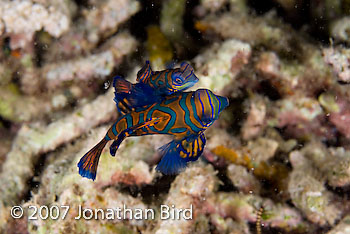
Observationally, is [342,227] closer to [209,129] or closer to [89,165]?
[209,129]

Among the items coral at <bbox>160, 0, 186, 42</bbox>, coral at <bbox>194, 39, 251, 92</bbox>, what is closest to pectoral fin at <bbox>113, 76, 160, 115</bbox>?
coral at <bbox>194, 39, 251, 92</bbox>

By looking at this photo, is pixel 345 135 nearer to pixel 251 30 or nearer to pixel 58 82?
pixel 251 30

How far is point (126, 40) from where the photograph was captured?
215 inches

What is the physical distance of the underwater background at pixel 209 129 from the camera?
399 centimetres

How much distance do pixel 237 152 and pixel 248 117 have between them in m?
0.63

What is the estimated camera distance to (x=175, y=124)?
115 inches

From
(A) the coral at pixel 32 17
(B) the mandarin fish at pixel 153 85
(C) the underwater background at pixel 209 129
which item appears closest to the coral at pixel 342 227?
(C) the underwater background at pixel 209 129

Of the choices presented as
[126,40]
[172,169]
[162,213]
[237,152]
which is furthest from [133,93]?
[126,40]

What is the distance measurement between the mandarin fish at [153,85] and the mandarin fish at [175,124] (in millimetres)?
74

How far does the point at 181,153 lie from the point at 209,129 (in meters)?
1.62

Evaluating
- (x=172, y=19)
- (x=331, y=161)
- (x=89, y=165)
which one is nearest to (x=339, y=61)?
(x=331, y=161)

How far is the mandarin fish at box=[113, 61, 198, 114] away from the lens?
2795 mm

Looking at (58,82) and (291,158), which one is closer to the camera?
(291,158)

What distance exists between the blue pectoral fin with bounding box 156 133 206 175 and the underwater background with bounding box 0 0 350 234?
0.84 meters
